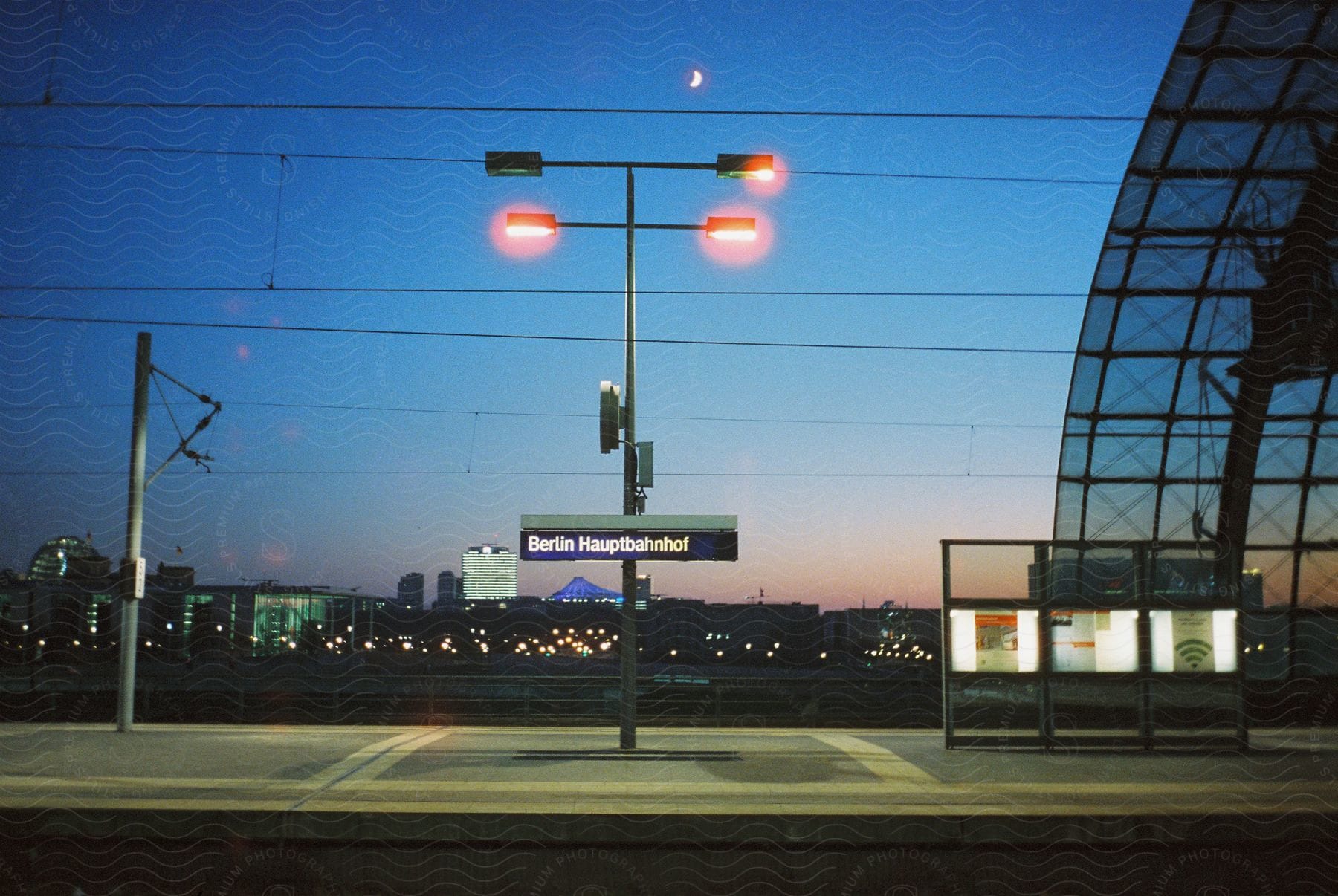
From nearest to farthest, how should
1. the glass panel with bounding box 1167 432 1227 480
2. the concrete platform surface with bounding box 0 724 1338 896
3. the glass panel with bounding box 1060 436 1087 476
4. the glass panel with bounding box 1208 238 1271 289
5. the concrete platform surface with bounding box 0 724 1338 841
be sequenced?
1. the concrete platform surface with bounding box 0 724 1338 896
2. the concrete platform surface with bounding box 0 724 1338 841
3. the glass panel with bounding box 1208 238 1271 289
4. the glass panel with bounding box 1167 432 1227 480
5. the glass panel with bounding box 1060 436 1087 476

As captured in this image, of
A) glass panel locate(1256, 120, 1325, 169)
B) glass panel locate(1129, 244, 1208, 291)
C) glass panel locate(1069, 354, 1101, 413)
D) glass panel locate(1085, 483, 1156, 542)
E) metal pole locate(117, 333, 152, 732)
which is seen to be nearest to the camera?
metal pole locate(117, 333, 152, 732)

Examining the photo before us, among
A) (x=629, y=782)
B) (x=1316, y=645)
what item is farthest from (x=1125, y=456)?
(x=629, y=782)

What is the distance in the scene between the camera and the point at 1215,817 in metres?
7.89

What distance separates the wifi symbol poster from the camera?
1179 centimetres

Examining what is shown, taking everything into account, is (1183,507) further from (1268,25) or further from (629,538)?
(629,538)

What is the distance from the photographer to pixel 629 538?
1102 cm

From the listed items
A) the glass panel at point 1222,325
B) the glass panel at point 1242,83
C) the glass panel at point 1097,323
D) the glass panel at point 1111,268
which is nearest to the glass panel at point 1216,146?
the glass panel at point 1242,83

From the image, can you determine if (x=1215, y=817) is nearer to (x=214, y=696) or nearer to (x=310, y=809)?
(x=310, y=809)

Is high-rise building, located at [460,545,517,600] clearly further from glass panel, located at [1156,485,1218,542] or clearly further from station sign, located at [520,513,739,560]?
glass panel, located at [1156,485,1218,542]

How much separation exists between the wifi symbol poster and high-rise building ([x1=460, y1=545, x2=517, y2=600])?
9.48m

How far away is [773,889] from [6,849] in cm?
639

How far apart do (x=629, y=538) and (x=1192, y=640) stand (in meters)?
7.35

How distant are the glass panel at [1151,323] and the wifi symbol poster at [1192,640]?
10329 mm

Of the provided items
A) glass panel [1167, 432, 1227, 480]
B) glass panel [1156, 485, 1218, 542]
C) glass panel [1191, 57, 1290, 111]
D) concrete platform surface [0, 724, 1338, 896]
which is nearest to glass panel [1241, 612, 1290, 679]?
glass panel [1156, 485, 1218, 542]
